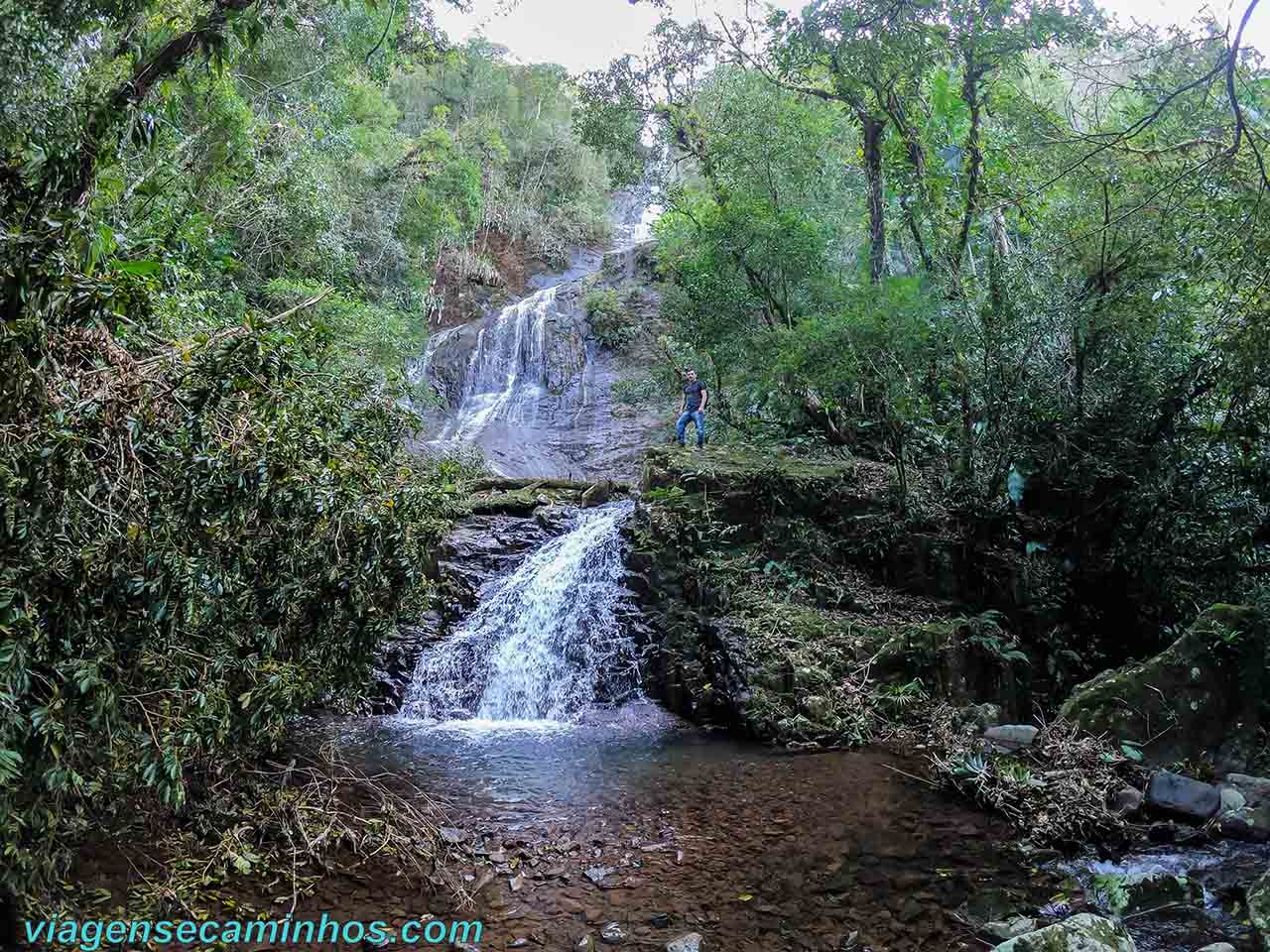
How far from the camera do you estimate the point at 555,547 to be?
37.9ft

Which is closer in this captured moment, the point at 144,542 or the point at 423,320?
the point at 144,542

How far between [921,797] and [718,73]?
13.9m

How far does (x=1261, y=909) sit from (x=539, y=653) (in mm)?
7288

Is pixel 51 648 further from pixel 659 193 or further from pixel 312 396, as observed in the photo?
pixel 659 193

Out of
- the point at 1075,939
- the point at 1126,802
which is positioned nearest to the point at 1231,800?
the point at 1126,802

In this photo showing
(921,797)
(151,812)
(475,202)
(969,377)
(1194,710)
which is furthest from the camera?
(475,202)

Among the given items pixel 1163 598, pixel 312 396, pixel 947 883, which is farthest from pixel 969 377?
pixel 312 396

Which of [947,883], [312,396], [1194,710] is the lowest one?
[947,883]

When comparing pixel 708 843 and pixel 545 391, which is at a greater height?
pixel 545 391

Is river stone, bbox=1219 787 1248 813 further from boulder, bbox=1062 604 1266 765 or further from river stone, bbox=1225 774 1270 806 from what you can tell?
boulder, bbox=1062 604 1266 765

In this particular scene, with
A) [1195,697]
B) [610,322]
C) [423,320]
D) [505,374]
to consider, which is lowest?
[1195,697]

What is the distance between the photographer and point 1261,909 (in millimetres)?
3959

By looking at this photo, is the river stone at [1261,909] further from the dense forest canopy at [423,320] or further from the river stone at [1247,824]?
the dense forest canopy at [423,320]

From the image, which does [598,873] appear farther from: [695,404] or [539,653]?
[695,404]
